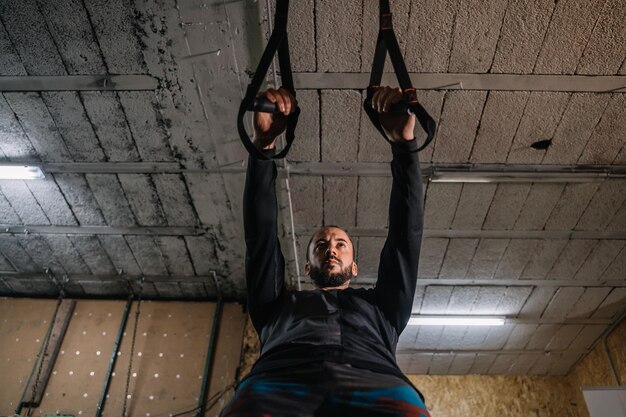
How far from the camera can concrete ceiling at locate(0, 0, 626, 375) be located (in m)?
2.32

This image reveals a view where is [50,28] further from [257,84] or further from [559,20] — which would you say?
[559,20]

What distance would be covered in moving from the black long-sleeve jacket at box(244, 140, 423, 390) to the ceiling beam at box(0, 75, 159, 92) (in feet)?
5.73

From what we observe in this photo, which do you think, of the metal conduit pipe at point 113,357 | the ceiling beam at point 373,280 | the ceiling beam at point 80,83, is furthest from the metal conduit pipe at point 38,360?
the ceiling beam at point 80,83

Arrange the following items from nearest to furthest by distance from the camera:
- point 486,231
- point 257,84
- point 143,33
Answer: point 257,84 < point 143,33 < point 486,231

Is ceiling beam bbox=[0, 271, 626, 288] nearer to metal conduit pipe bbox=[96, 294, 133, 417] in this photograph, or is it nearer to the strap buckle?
metal conduit pipe bbox=[96, 294, 133, 417]

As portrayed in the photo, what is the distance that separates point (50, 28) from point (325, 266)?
2308 mm

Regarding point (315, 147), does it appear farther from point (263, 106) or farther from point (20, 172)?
point (20, 172)

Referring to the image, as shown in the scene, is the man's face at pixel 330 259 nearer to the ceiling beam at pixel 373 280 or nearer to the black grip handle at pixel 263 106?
the black grip handle at pixel 263 106

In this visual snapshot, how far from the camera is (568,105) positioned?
261cm

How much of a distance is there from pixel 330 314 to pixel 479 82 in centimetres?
205

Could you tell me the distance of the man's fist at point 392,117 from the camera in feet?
4.10

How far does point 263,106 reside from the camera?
118cm

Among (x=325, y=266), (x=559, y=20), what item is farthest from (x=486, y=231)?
(x=325, y=266)

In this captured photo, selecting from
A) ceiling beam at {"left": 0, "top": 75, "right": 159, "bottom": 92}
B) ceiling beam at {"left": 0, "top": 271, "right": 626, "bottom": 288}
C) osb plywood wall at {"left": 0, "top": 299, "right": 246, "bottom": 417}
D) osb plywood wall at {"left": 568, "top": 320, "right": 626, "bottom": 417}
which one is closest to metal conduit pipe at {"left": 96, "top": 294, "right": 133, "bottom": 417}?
osb plywood wall at {"left": 0, "top": 299, "right": 246, "bottom": 417}
